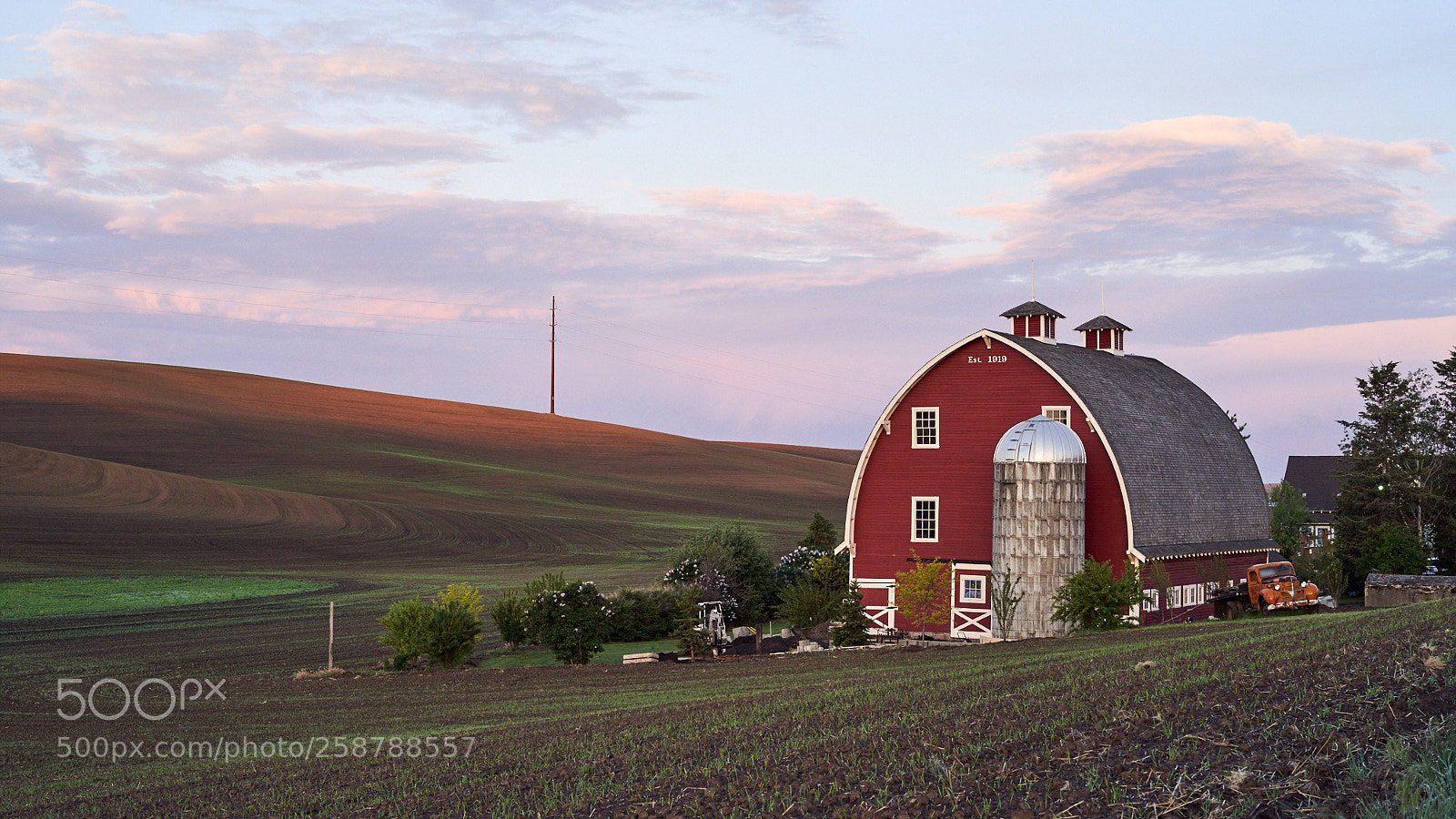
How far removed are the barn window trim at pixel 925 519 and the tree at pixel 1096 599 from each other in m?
6.63

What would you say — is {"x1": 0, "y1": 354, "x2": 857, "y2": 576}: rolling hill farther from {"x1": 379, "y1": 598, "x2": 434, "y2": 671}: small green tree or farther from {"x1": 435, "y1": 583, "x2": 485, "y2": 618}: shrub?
{"x1": 379, "y1": 598, "x2": 434, "y2": 671}: small green tree

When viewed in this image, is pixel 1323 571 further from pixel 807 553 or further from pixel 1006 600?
pixel 807 553

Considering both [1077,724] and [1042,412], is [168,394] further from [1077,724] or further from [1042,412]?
[1077,724]

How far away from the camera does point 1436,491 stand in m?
50.6

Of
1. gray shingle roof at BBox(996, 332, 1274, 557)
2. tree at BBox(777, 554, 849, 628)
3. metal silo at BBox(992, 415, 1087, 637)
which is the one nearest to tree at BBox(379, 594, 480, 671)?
tree at BBox(777, 554, 849, 628)

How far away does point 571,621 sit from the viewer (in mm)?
33156

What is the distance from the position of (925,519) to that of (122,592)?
34.2 meters

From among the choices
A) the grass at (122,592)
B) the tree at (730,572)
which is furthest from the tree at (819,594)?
the grass at (122,592)

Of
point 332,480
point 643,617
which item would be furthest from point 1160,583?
point 332,480

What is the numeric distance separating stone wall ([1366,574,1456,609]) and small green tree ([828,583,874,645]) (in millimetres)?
16990

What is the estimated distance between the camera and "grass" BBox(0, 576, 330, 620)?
4416 centimetres

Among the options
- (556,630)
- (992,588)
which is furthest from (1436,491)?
(556,630)

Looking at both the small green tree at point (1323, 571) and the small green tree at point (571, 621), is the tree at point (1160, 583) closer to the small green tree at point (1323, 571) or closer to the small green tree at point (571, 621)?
the small green tree at point (1323, 571)

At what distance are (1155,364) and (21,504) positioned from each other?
61.3 metres
